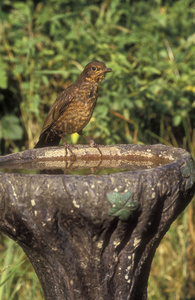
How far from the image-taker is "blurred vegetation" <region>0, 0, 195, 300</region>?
407 cm

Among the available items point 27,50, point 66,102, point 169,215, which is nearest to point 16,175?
point 169,215

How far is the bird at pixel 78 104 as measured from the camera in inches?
121

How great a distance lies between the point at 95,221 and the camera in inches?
78.9

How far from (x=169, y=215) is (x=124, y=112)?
83.9 inches

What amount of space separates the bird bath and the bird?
2.56 feet

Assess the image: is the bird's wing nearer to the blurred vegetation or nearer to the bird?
the bird

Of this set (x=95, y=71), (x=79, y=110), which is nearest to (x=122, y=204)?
(x=79, y=110)

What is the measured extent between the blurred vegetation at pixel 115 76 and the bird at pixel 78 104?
0.79 m

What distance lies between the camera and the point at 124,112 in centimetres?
423

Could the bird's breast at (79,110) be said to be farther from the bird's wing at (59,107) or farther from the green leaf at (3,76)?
the green leaf at (3,76)

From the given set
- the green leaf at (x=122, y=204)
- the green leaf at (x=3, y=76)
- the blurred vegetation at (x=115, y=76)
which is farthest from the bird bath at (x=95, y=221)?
the green leaf at (x=3, y=76)

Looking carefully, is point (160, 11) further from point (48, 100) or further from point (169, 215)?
point (169, 215)

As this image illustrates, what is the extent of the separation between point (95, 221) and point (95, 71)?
52.3 inches

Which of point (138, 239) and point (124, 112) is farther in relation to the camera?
point (124, 112)
